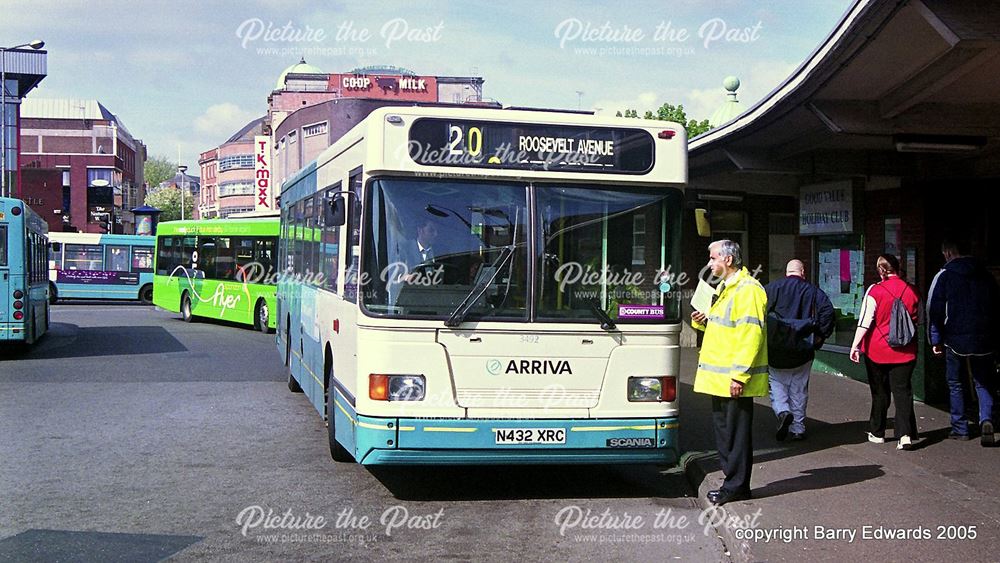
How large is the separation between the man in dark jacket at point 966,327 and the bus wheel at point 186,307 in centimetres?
2426

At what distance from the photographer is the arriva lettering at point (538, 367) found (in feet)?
25.7

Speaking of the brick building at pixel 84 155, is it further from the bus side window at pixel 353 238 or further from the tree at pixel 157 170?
the bus side window at pixel 353 238

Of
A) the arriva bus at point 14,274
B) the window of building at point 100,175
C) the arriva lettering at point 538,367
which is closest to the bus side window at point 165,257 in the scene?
the arriva bus at point 14,274

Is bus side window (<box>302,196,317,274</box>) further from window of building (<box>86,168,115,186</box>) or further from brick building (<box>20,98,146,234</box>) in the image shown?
window of building (<box>86,168,115,186</box>)

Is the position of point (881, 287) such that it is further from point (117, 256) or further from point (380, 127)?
point (117, 256)

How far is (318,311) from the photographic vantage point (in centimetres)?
1073

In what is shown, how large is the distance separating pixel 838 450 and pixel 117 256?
37293 millimetres

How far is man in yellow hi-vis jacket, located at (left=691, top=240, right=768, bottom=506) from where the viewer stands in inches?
299

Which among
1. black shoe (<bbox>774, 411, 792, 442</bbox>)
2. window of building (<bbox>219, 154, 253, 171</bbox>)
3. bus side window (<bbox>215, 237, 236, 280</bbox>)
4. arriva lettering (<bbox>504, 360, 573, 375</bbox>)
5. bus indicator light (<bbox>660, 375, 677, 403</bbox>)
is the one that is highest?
window of building (<bbox>219, 154, 253, 171</bbox>)

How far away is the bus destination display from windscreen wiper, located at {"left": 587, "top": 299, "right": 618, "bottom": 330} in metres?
0.99

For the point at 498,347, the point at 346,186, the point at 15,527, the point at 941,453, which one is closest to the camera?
the point at 15,527

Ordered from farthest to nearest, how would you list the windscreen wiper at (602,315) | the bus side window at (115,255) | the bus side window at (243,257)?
the bus side window at (115,255)
the bus side window at (243,257)
the windscreen wiper at (602,315)

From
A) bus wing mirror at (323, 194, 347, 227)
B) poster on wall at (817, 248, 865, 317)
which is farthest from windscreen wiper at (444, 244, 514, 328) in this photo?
poster on wall at (817, 248, 865, 317)

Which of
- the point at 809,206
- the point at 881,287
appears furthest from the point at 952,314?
the point at 809,206
